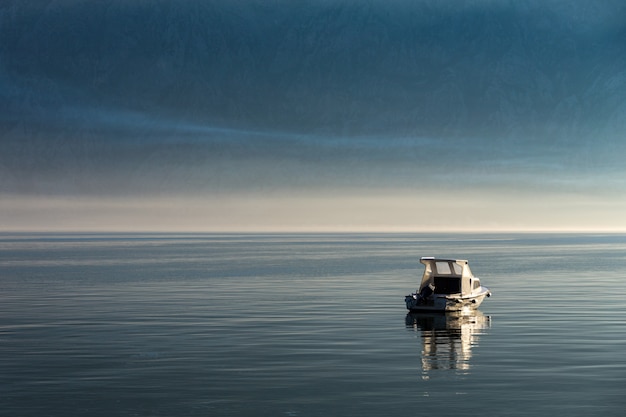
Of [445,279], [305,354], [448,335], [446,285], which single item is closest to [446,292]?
[446,285]

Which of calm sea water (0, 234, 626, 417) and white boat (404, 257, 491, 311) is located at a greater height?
white boat (404, 257, 491, 311)

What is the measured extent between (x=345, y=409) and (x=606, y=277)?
3406 inches

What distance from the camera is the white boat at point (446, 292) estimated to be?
6725 cm

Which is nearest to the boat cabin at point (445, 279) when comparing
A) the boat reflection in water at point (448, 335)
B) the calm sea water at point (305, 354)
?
the calm sea water at point (305, 354)

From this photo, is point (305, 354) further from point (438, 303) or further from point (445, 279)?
point (445, 279)

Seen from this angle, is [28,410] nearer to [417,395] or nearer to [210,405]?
[210,405]

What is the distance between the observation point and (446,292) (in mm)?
72625

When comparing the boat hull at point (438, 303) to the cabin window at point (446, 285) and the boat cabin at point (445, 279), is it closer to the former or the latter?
the boat cabin at point (445, 279)

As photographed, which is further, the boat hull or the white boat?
the white boat

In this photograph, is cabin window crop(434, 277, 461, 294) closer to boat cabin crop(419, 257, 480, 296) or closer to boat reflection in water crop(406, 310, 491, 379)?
boat cabin crop(419, 257, 480, 296)

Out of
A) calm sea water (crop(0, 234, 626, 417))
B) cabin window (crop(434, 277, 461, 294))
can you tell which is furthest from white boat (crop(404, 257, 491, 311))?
calm sea water (crop(0, 234, 626, 417))

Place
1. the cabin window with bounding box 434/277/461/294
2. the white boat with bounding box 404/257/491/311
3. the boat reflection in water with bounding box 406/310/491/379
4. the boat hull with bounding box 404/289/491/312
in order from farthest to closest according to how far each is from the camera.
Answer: the cabin window with bounding box 434/277/461/294, the white boat with bounding box 404/257/491/311, the boat hull with bounding box 404/289/491/312, the boat reflection in water with bounding box 406/310/491/379

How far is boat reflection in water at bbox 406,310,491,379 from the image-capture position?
4266 centimetres

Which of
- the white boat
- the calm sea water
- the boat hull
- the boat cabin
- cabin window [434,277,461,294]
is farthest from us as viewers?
cabin window [434,277,461,294]
